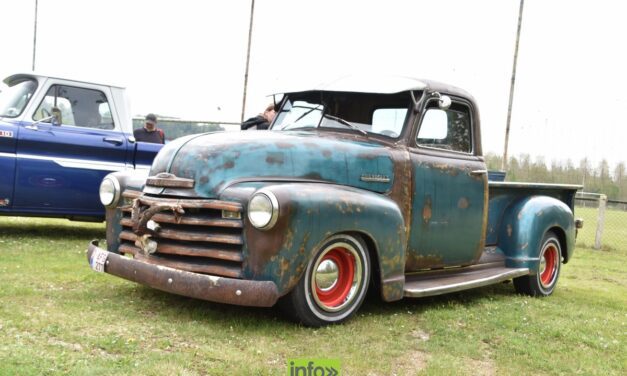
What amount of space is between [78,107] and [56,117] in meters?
0.38

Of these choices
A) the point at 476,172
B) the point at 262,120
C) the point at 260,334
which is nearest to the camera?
the point at 260,334

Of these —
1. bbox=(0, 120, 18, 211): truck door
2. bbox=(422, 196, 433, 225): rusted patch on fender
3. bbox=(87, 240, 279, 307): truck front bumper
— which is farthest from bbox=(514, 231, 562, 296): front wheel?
bbox=(0, 120, 18, 211): truck door

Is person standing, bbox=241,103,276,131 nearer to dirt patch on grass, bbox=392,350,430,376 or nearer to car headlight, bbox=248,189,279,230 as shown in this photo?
car headlight, bbox=248,189,279,230

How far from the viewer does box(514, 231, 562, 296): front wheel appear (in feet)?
22.0

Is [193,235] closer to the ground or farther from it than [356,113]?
closer to the ground

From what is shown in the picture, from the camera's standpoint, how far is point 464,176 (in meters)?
5.95

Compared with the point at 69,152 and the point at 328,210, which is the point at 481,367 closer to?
the point at 328,210

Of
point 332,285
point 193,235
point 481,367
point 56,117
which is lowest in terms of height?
A: point 481,367

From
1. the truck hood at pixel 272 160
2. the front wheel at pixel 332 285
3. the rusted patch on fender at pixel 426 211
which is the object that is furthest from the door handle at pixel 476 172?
the front wheel at pixel 332 285

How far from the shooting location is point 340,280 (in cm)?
480

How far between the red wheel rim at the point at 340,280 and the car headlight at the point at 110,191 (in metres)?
1.88

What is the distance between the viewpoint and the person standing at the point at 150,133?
959cm

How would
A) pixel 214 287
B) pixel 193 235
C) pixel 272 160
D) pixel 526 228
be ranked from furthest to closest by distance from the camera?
pixel 526 228 < pixel 272 160 < pixel 193 235 < pixel 214 287

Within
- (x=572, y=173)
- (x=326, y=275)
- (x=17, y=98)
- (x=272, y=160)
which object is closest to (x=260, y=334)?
(x=326, y=275)
